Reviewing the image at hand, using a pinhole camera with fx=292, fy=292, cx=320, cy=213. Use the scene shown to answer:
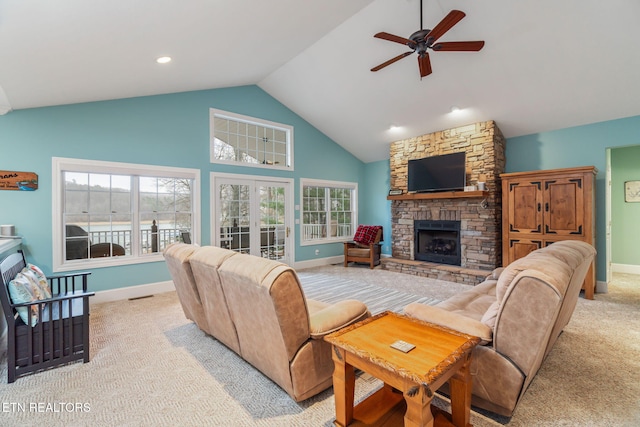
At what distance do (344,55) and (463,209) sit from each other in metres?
3.51

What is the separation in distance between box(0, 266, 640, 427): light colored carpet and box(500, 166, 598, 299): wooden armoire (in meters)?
1.51

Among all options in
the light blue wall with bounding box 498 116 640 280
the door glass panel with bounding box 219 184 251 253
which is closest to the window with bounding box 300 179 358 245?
the door glass panel with bounding box 219 184 251 253

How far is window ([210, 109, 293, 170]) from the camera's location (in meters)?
5.43

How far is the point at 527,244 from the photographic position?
4.64 metres

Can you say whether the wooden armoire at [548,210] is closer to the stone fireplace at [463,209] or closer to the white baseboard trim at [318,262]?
the stone fireplace at [463,209]

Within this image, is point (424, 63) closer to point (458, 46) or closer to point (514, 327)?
point (458, 46)

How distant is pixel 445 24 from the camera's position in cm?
266

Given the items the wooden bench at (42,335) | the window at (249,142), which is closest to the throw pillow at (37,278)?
the wooden bench at (42,335)

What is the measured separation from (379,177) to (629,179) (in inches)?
191

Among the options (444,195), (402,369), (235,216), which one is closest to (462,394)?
(402,369)

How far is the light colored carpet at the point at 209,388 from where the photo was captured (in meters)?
1.79

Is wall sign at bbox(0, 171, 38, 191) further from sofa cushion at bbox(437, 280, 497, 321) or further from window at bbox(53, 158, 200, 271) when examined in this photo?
sofa cushion at bbox(437, 280, 497, 321)

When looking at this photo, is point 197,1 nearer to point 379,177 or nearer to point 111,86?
point 111,86

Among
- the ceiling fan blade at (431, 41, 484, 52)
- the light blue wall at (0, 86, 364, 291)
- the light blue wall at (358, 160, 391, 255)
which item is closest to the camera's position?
the ceiling fan blade at (431, 41, 484, 52)
